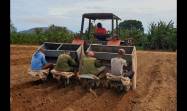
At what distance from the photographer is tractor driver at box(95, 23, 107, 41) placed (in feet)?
37.4

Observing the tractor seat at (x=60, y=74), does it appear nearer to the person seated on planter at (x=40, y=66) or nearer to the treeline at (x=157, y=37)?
the person seated on planter at (x=40, y=66)

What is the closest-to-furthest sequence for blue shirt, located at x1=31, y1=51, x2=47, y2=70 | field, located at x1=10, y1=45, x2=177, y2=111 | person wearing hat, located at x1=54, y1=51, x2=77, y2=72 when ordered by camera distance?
field, located at x1=10, y1=45, x2=177, y2=111 → person wearing hat, located at x1=54, y1=51, x2=77, y2=72 → blue shirt, located at x1=31, y1=51, x2=47, y2=70

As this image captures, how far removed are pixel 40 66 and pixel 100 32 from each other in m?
2.30

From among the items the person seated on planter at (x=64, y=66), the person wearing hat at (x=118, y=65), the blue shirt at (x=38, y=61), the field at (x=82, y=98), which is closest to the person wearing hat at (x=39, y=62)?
the blue shirt at (x=38, y=61)

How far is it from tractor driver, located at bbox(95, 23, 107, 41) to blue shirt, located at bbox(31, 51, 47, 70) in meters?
2.02

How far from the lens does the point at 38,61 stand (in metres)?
10.2

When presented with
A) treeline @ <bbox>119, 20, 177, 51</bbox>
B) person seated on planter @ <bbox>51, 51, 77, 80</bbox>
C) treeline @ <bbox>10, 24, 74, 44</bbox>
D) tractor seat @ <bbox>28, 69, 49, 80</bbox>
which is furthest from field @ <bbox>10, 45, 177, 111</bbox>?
treeline @ <bbox>10, 24, 74, 44</bbox>

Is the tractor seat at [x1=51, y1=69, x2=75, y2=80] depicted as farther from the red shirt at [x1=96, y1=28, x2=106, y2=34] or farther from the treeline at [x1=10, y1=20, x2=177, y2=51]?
the treeline at [x1=10, y1=20, x2=177, y2=51]

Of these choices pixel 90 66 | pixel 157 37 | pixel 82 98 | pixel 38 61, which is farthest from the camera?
pixel 157 37

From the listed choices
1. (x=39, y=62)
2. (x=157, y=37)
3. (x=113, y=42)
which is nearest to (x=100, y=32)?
(x=113, y=42)

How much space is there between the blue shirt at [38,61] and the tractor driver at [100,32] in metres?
2.02

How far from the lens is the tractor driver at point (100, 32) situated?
11.4 meters

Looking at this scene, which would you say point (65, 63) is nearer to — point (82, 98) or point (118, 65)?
point (82, 98)
